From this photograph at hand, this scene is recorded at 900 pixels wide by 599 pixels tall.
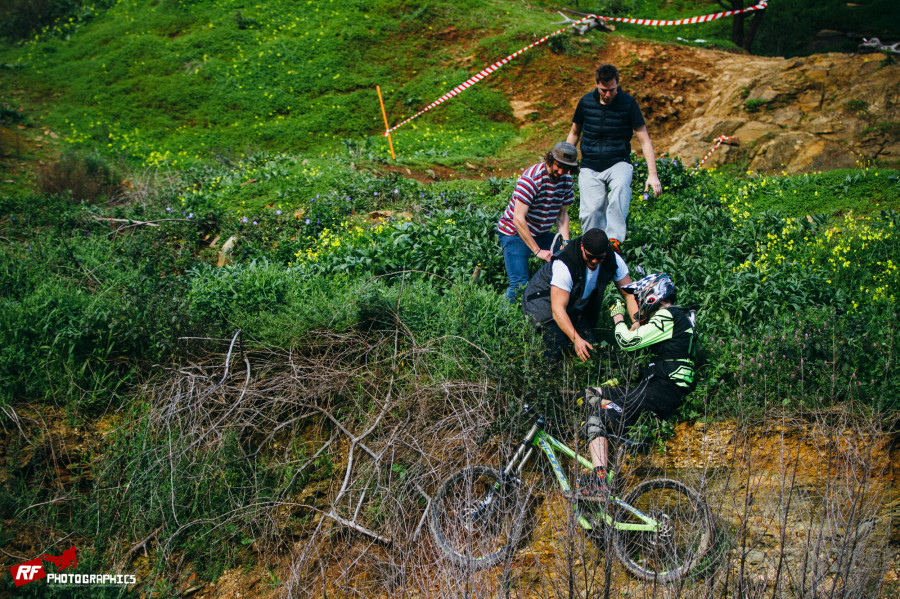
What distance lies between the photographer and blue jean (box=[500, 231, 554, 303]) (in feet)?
17.2

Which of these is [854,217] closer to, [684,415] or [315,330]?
[684,415]

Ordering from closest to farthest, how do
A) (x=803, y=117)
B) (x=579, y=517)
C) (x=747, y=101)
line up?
(x=579, y=517) < (x=803, y=117) < (x=747, y=101)

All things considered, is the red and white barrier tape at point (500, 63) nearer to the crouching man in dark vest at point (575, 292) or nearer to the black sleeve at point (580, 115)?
the black sleeve at point (580, 115)

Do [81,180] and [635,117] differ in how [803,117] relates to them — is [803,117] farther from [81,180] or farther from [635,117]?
[81,180]

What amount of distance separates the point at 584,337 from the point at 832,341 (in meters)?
1.85

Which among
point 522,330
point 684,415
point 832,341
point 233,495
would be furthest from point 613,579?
point 233,495

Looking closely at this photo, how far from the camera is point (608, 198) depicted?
5.71m

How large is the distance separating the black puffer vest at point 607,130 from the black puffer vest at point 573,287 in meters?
1.64

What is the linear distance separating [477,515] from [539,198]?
2612 mm

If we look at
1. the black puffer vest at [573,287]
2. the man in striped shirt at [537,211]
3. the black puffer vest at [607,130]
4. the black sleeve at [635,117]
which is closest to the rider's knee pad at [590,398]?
the black puffer vest at [573,287]

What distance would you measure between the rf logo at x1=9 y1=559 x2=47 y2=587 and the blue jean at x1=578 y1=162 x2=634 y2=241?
5226 millimetres

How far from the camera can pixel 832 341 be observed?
14.6 ft

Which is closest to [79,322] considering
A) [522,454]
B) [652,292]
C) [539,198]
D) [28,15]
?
[522,454]

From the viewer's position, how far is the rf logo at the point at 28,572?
4.20m
